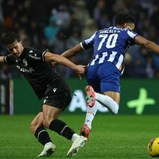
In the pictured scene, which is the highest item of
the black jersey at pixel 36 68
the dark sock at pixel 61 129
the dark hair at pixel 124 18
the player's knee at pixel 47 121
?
the dark hair at pixel 124 18

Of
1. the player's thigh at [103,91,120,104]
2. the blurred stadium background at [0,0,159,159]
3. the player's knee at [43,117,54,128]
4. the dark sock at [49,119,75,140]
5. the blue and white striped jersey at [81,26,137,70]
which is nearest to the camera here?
the dark sock at [49,119,75,140]

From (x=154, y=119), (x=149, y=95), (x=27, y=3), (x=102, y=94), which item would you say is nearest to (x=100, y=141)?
(x=102, y=94)

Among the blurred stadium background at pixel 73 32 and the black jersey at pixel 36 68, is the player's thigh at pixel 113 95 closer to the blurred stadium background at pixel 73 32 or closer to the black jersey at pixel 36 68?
the black jersey at pixel 36 68

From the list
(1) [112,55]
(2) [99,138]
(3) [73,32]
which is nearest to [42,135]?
(1) [112,55]

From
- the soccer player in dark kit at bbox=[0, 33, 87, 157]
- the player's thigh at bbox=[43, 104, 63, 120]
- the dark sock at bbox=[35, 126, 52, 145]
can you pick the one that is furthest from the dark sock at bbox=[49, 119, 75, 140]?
the dark sock at bbox=[35, 126, 52, 145]

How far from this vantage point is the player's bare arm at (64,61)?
360 inches

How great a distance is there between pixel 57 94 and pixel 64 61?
0.73 m

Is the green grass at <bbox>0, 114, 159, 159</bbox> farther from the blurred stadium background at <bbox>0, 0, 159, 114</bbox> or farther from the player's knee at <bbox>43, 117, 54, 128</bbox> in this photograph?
the blurred stadium background at <bbox>0, 0, 159, 114</bbox>

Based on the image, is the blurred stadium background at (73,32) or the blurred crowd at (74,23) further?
the blurred crowd at (74,23)

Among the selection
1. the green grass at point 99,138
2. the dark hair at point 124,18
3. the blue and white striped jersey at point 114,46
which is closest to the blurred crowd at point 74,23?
the green grass at point 99,138

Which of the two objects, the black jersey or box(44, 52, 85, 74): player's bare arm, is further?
the black jersey

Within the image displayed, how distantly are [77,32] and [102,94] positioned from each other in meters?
11.8

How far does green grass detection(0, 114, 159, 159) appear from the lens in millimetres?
9977

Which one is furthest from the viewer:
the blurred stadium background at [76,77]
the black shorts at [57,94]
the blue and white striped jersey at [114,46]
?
the blurred stadium background at [76,77]
